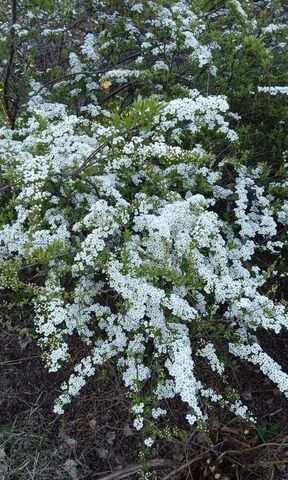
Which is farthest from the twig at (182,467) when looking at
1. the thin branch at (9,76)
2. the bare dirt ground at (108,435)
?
the thin branch at (9,76)

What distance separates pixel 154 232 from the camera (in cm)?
267

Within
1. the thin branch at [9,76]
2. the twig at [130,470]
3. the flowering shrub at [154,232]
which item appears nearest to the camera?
the flowering shrub at [154,232]

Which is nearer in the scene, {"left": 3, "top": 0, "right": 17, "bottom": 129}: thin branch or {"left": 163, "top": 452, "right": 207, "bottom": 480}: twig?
{"left": 163, "top": 452, "right": 207, "bottom": 480}: twig

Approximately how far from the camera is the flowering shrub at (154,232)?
2.63 metres

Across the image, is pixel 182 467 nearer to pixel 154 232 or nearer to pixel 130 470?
pixel 130 470

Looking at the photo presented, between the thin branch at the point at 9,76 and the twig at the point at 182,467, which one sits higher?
the thin branch at the point at 9,76

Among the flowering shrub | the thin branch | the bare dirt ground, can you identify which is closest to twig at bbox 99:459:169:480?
the bare dirt ground

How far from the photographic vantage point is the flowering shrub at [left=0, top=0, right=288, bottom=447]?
2.63 metres

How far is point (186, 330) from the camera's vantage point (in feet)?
9.12

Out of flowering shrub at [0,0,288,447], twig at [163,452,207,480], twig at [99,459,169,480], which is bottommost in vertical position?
twig at [99,459,169,480]

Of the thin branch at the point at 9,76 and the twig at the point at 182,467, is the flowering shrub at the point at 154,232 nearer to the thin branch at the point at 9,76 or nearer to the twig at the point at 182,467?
the thin branch at the point at 9,76

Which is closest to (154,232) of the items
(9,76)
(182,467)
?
(182,467)

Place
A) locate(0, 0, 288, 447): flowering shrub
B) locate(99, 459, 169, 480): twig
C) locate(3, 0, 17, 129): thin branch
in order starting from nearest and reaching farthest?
locate(0, 0, 288, 447): flowering shrub → locate(99, 459, 169, 480): twig → locate(3, 0, 17, 129): thin branch

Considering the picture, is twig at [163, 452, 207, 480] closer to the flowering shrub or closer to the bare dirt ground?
the bare dirt ground
